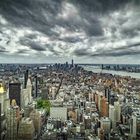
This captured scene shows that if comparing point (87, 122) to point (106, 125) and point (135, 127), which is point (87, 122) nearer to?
point (106, 125)

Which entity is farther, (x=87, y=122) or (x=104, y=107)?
(x=104, y=107)

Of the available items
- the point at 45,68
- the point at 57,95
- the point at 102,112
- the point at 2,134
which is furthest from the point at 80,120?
the point at 45,68

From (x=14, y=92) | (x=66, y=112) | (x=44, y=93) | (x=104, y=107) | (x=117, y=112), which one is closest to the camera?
(x=117, y=112)

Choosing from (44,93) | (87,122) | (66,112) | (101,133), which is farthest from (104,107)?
(44,93)

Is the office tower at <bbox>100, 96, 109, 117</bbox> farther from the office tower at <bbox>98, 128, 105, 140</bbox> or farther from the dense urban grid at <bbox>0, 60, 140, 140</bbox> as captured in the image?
the office tower at <bbox>98, 128, 105, 140</bbox>

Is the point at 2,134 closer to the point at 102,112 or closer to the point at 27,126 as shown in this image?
the point at 27,126

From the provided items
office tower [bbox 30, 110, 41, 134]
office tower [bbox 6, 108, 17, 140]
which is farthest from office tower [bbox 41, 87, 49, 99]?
office tower [bbox 6, 108, 17, 140]

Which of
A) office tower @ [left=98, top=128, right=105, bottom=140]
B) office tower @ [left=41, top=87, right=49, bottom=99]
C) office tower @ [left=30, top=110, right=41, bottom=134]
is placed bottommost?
office tower @ [left=98, top=128, right=105, bottom=140]

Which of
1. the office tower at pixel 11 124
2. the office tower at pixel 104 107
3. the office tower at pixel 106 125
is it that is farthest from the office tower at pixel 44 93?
the office tower at pixel 11 124
